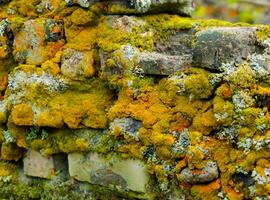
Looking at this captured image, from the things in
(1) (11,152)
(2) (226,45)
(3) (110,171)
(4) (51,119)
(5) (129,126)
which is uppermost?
(2) (226,45)

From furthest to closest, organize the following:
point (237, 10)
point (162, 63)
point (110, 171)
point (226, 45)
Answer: point (237, 10)
point (110, 171)
point (162, 63)
point (226, 45)

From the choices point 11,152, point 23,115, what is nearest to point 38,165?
point 11,152

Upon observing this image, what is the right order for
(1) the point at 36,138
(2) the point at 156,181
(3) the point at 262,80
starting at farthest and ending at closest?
1. (1) the point at 36,138
2. (2) the point at 156,181
3. (3) the point at 262,80

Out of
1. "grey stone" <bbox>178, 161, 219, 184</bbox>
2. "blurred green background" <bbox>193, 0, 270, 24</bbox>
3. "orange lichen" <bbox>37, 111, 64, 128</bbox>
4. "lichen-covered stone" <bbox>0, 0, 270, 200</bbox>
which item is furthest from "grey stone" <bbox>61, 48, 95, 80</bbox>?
"blurred green background" <bbox>193, 0, 270, 24</bbox>

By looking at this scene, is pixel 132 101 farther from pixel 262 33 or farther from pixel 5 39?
pixel 5 39

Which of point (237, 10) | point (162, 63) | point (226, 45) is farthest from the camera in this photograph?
point (237, 10)

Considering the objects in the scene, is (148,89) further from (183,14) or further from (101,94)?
(183,14)

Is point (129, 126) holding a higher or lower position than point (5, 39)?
lower

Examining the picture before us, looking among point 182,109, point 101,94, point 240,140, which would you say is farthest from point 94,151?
point 240,140
